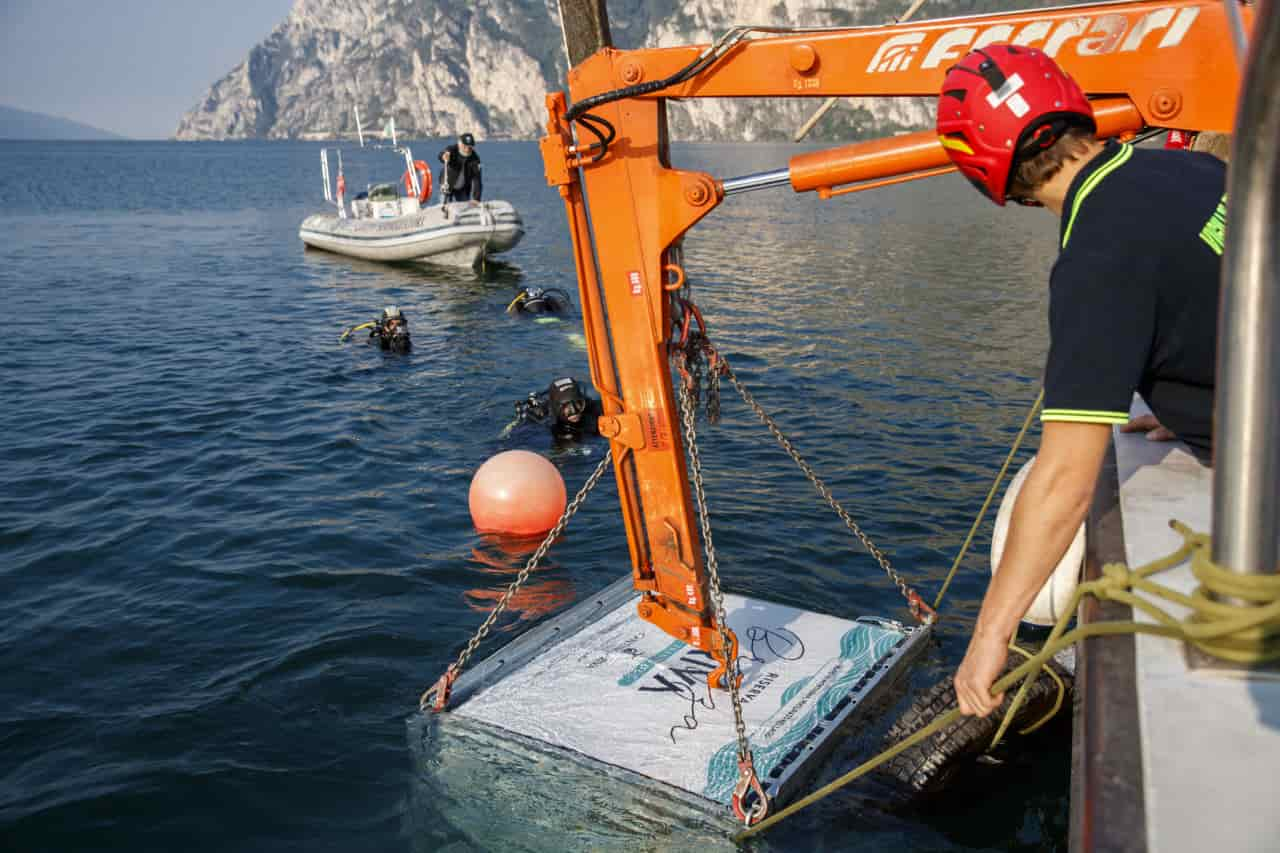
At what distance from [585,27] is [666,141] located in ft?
2.77

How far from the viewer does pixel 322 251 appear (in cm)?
3878

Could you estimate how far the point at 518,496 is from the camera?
36.4ft

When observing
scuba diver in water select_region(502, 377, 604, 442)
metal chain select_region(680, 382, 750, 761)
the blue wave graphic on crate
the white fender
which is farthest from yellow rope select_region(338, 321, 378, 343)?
the white fender

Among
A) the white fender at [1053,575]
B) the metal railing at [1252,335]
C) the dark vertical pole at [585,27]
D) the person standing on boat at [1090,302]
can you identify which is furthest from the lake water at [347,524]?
the metal railing at [1252,335]

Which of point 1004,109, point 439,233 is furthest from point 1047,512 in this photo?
point 439,233

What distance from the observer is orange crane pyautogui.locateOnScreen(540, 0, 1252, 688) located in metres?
5.04

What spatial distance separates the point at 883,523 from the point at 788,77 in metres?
6.97

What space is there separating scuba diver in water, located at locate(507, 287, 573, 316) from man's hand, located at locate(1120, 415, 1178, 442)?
70.8 feet

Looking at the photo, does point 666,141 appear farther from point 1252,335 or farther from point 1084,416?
point 1252,335

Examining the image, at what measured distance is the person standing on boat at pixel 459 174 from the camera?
31.3 meters

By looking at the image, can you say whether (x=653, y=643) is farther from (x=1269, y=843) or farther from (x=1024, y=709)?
(x=1269, y=843)

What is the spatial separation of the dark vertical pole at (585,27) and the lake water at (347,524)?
4723 mm

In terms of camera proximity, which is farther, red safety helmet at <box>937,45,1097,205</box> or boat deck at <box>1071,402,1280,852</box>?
red safety helmet at <box>937,45,1097,205</box>

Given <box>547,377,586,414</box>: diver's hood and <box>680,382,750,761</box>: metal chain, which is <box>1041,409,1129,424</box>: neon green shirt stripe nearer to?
<box>680,382,750,761</box>: metal chain
